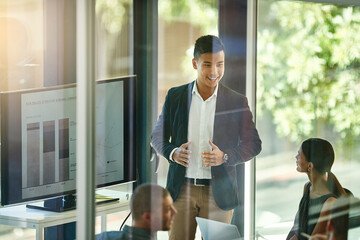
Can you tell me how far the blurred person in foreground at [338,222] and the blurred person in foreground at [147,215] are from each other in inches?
32.0

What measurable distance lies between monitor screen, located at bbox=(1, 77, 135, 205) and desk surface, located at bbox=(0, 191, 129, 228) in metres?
0.08

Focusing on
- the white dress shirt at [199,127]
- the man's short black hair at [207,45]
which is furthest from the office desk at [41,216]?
the man's short black hair at [207,45]

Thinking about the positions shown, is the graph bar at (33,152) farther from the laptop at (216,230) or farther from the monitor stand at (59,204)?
the laptop at (216,230)

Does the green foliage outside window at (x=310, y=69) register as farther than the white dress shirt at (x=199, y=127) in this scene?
Yes

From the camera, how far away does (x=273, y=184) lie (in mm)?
2729

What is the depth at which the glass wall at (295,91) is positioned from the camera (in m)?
2.68

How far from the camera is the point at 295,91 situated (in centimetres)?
272

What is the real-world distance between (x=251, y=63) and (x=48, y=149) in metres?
1.06

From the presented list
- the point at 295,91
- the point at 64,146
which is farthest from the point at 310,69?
the point at 64,146

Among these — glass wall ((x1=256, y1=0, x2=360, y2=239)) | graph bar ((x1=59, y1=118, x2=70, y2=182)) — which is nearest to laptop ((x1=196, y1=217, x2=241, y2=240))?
glass wall ((x1=256, y1=0, x2=360, y2=239))

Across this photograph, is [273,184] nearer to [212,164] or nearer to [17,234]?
[212,164]

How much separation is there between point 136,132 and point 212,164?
1.28ft

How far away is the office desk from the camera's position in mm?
2385

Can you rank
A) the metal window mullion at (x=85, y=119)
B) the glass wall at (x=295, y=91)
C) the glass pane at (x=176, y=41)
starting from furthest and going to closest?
the glass wall at (x=295, y=91), the glass pane at (x=176, y=41), the metal window mullion at (x=85, y=119)
